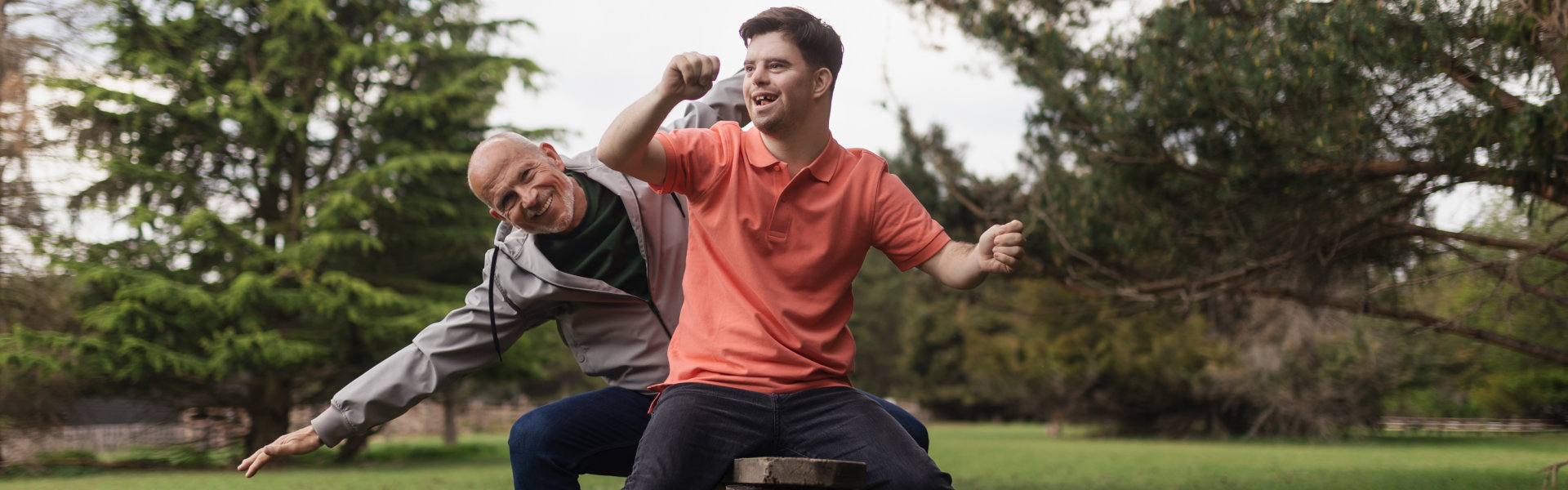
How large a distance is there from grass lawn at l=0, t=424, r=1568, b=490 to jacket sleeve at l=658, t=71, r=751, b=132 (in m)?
7.32

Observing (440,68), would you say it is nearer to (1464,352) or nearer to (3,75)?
(3,75)

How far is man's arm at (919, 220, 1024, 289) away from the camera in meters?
2.10

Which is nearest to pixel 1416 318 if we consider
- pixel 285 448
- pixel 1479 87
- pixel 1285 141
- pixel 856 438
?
→ pixel 1285 141

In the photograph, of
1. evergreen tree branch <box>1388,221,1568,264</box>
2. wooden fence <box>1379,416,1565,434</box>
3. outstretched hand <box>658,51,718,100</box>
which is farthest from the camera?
wooden fence <box>1379,416,1565,434</box>

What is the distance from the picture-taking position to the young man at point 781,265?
82.7 inches

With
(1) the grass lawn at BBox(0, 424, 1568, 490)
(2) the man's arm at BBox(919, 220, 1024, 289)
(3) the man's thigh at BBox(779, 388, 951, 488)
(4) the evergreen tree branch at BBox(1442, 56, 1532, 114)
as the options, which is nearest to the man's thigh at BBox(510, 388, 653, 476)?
(3) the man's thigh at BBox(779, 388, 951, 488)

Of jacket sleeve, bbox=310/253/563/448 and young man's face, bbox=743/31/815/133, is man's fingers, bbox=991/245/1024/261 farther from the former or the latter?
jacket sleeve, bbox=310/253/563/448

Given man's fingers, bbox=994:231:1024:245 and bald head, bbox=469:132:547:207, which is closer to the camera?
man's fingers, bbox=994:231:1024:245

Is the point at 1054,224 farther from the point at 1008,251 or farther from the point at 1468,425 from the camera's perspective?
the point at 1468,425

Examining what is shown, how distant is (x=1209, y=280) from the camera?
7.88m

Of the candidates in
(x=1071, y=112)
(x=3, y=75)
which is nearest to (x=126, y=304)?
(x=3, y=75)

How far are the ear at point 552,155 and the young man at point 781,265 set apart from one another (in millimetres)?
575

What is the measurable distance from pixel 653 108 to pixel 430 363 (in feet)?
3.71

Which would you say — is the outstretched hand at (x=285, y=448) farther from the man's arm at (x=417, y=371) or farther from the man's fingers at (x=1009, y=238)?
the man's fingers at (x=1009, y=238)
